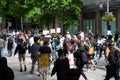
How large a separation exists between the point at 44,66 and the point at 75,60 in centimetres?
131

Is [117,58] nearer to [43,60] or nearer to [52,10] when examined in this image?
[43,60]

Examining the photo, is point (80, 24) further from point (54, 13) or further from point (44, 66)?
point (44, 66)

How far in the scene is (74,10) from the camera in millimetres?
53062

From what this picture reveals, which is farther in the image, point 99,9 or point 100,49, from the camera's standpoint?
point 99,9

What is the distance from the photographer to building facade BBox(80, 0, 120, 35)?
46625 mm

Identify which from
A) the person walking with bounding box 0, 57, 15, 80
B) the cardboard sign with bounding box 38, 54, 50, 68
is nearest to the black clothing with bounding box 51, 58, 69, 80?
the person walking with bounding box 0, 57, 15, 80

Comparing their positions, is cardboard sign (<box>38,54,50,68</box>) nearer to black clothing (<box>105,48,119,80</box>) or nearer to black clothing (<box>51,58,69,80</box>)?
black clothing (<box>105,48,119,80</box>)

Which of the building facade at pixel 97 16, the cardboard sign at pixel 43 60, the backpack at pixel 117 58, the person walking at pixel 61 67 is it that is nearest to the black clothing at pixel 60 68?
the person walking at pixel 61 67

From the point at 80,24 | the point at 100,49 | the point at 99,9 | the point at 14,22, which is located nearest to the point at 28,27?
the point at 14,22

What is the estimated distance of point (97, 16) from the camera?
2025 inches

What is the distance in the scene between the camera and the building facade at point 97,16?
4662cm

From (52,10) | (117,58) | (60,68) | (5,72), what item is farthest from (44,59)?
(52,10)

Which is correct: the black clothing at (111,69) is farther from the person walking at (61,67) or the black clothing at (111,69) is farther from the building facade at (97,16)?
the building facade at (97,16)

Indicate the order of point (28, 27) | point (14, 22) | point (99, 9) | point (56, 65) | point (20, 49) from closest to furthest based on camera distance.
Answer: point (56, 65)
point (20, 49)
point (99, 9)
point (28, 27)
point (14, 22)
